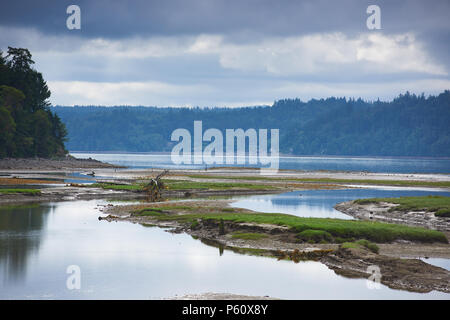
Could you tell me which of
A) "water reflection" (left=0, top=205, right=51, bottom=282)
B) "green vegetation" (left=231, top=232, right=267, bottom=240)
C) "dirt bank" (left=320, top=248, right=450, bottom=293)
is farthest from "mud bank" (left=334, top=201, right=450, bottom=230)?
"water reflection" (left=0, top=205, right=51, bottom=282)

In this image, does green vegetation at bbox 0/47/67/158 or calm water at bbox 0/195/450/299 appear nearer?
calm water at bbox 0/195/450/299

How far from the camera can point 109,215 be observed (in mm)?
46938

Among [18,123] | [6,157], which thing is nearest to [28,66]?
[18,123]

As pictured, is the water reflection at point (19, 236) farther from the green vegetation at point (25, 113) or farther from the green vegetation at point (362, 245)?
the green vegetation at point (25, 113)

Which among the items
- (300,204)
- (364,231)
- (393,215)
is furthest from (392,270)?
(300,204)

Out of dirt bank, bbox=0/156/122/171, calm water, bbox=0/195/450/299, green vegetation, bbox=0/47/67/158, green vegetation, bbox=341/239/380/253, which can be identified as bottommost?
calm water, bbox=0/195/450/299

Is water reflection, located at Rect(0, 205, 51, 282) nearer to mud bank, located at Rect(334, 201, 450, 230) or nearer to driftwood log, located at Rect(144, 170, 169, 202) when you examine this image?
driftwood log, located at Rect(144, 170, 169, 202)

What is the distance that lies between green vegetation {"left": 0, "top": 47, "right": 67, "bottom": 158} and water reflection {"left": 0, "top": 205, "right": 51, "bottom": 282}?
82.3m

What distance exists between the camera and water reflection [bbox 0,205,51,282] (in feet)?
90.6

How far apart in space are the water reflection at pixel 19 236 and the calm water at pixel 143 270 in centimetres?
5

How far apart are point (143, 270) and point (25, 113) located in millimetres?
127523

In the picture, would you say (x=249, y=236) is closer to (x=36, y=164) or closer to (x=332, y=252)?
(x=332, y=252)

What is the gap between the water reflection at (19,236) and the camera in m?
27.6

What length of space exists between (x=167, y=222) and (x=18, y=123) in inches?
4215
